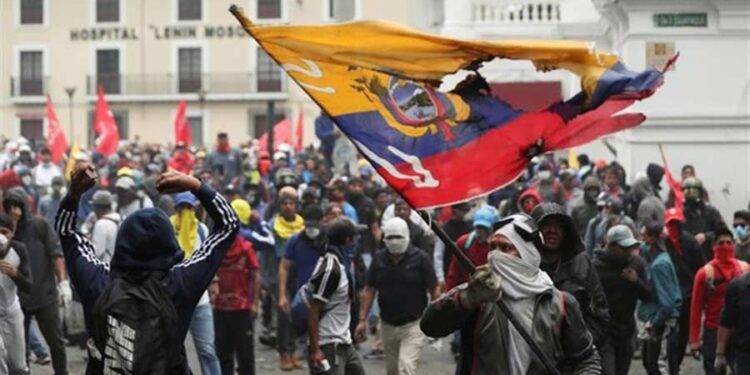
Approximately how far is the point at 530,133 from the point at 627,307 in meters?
4.46

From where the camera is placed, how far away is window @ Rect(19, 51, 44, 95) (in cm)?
Result: 6844

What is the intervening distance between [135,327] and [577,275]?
3.66 m

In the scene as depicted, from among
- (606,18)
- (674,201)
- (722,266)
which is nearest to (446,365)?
(722,266)

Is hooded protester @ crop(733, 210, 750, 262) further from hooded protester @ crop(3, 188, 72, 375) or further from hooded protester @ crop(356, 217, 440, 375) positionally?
hooded protester @ crop(3, 188, 72, 375)

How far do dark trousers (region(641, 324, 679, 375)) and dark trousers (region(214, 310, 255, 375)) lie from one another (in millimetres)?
2876

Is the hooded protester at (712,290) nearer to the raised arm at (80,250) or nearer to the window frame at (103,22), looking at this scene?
the raised arm at (80,250)

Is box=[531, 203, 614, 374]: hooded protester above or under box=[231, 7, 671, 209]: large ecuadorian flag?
under

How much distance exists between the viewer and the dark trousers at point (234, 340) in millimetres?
13117

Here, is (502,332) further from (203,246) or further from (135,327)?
(135,327)

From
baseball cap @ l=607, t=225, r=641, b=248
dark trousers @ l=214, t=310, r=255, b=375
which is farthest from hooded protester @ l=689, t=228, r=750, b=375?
dark trousers @ l=214, t=310, r=255, b=375

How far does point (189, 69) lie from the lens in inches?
2697

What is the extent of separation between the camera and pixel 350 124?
7695mm

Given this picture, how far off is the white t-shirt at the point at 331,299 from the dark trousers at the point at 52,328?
2535 millimetres

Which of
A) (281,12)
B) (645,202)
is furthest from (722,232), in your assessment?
(281,12)
